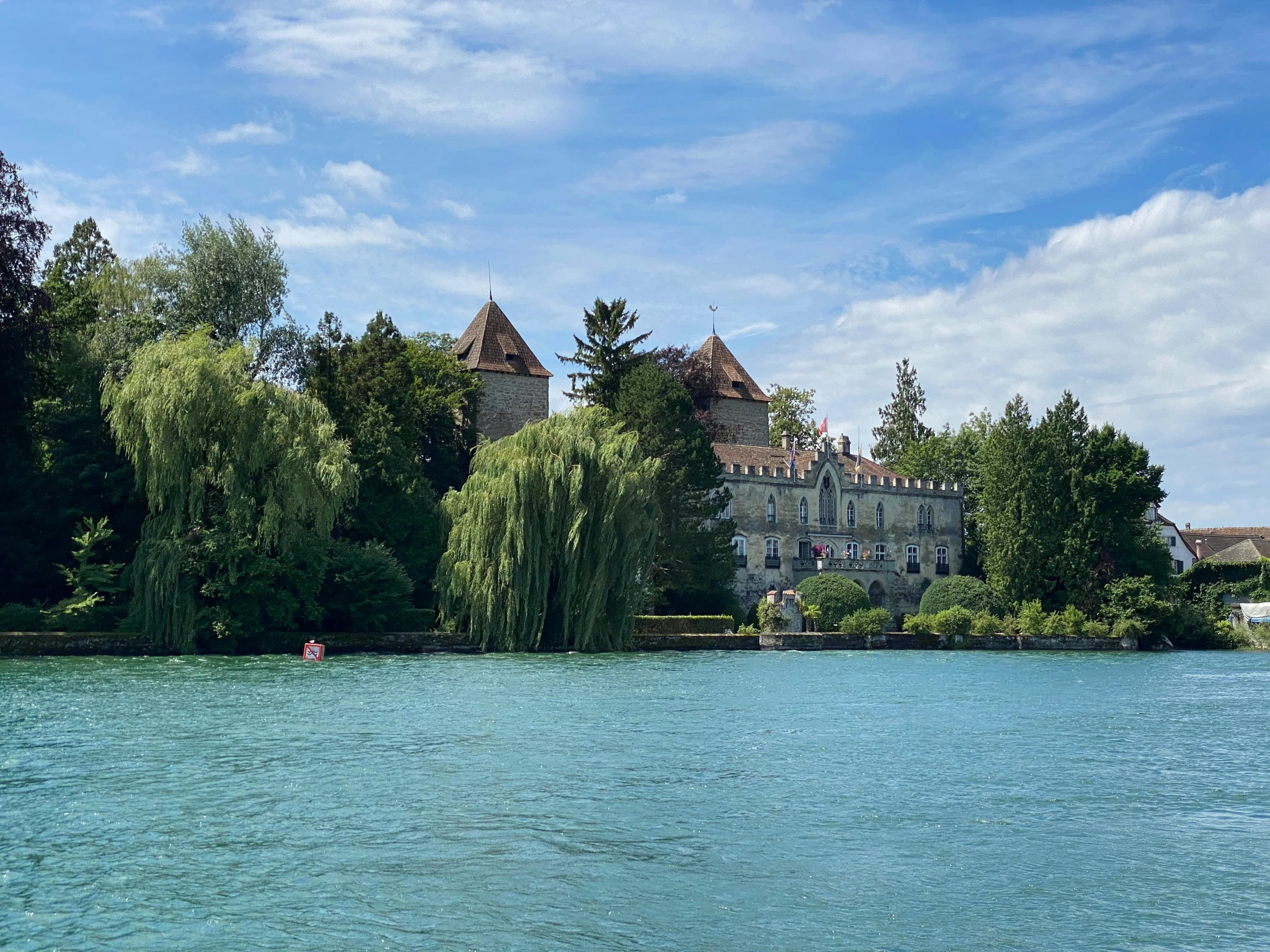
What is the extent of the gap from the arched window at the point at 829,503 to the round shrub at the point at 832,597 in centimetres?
1268

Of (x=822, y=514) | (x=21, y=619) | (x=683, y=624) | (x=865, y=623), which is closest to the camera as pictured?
(x=21, y=619)

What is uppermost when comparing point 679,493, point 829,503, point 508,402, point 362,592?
point 508,402

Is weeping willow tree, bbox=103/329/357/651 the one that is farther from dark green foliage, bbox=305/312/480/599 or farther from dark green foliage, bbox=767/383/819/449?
dark green foliage, bbox=767/383/819/449

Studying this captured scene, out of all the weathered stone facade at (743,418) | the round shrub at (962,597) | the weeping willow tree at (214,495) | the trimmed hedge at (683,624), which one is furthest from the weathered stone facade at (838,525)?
the weeping willow tree at (214,495)

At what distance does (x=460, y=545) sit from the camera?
37812mm

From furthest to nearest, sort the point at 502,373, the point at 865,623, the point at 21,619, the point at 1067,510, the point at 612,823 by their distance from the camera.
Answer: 1. the point at 502,373
2. the point at 1067,510
3. the point at 865,623
4. the point at 21,619
5. the point at 612,823

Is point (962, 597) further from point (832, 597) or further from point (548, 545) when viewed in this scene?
point (548, 545)

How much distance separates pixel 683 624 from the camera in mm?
47531

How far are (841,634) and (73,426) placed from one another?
2729cm

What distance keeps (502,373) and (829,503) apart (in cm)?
1821

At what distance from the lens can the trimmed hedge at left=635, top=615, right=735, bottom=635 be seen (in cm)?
4566

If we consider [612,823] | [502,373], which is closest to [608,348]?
[502,373]

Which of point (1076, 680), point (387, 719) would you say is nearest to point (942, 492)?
point (1076, 680)

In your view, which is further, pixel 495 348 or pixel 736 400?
pixel 736 400
